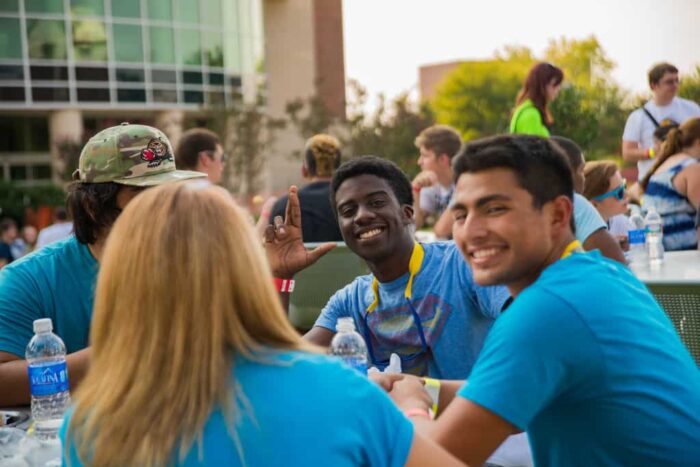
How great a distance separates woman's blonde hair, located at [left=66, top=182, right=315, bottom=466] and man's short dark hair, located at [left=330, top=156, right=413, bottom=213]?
1927mm

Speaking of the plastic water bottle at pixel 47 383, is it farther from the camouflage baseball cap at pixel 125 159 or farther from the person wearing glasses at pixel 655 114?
the person wearing glasses at pixel 655 114

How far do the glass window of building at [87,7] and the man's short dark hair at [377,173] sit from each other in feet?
101

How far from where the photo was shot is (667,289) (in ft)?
13.5

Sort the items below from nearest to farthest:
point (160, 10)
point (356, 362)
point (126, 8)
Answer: point (356, 362)
point (126, 8)
point (160, 10)

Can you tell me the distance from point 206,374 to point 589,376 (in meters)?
0.92

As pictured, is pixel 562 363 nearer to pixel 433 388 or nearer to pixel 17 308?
pixel 433 388

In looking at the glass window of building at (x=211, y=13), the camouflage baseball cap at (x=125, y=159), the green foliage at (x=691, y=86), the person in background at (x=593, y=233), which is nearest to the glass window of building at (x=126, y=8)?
the glass window of building at (x=211, y=13)

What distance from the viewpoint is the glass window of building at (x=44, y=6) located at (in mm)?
30938

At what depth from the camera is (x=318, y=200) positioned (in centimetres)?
677

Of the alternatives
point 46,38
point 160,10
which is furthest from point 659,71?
point 160,10

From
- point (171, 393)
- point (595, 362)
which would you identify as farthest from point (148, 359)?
point (595, 362)

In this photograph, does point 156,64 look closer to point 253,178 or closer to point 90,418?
point 253,178

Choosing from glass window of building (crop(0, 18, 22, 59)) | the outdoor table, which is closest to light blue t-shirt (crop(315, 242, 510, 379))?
the outdoor table

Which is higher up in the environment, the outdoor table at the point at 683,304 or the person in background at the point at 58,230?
the outdoor table at the point at 683,304
